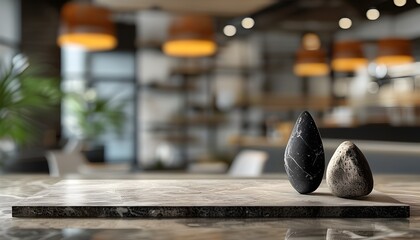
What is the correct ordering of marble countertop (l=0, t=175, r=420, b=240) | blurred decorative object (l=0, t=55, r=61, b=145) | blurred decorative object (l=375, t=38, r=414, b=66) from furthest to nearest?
blurred decorative object (l=375, t=38, r=414, b=66), blurred decorative object (l=0, t=55, r=61, b=145), marble countertop (l=0, t=175, r=420, b=240)

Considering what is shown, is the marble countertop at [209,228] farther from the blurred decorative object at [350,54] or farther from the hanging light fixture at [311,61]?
the hanging light fixture at [311,61]

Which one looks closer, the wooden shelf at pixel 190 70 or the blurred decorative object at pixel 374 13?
the blurred decorative object at pixel 374 13

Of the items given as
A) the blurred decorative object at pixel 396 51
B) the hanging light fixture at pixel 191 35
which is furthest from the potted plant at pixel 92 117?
the blurred decorative object at pixel 396 51

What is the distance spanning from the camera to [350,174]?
1235 millimetres

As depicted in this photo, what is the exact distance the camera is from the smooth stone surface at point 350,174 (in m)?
1.24

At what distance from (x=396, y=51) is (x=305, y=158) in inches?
215

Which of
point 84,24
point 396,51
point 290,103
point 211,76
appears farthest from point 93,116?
point 396,51

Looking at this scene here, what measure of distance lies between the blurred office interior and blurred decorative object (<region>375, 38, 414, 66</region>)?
1 centimetres

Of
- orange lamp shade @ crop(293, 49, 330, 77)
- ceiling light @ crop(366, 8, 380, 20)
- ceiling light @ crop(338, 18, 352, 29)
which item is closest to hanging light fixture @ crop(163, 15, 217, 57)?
ceiling light @ crop(366, 8, 380, 20)

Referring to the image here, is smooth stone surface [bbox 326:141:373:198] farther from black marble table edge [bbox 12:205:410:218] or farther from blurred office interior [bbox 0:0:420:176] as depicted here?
blurred office interior [bbox 0:0:420:176]

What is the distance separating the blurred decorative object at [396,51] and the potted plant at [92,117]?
596 centimetres

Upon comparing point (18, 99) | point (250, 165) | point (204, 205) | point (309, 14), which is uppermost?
point (309, 14)

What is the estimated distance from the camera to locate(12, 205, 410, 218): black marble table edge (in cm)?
114

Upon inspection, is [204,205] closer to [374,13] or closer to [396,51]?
[374,13]
